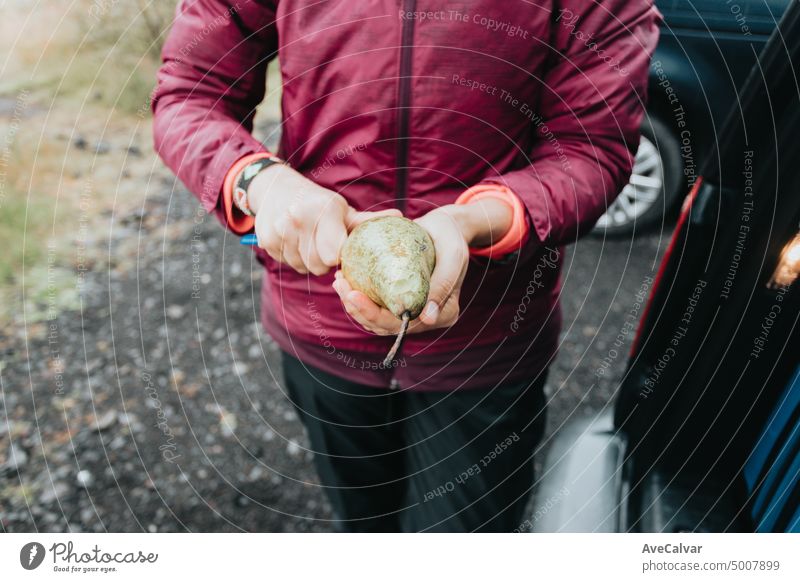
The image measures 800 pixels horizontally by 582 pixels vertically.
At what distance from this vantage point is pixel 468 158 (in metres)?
1.02

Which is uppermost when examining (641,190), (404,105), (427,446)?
(404,105)

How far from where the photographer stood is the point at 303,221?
0.90 m

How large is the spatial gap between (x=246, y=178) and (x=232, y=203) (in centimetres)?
6

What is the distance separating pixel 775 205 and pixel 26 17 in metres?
1.56

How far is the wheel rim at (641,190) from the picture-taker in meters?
2.75

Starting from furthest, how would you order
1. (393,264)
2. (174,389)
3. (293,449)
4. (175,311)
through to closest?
(175,311) → (174,389) → (293,449) → (393,264)

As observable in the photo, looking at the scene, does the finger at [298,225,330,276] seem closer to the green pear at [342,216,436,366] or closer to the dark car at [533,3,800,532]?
the green pear at [342,216,436,366]

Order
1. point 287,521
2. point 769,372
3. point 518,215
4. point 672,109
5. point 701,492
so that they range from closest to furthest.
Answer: point 518,215 → point 769,372 → point 701,492 → point 287,521 → point 672,109

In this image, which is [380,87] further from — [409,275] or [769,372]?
[769,372]

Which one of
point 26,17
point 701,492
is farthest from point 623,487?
point 26,17

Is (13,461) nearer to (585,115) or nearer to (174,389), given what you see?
(174,389)

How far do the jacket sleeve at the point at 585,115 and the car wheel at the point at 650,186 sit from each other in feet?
5.74

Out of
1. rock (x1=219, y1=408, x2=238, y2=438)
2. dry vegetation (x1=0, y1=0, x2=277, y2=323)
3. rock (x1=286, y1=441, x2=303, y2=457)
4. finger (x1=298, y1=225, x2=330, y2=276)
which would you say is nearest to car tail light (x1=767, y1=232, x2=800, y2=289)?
finger (x1=298, y1=225, x2=330, y2=276)

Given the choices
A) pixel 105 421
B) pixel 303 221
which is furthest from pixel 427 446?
pixel 105 421
